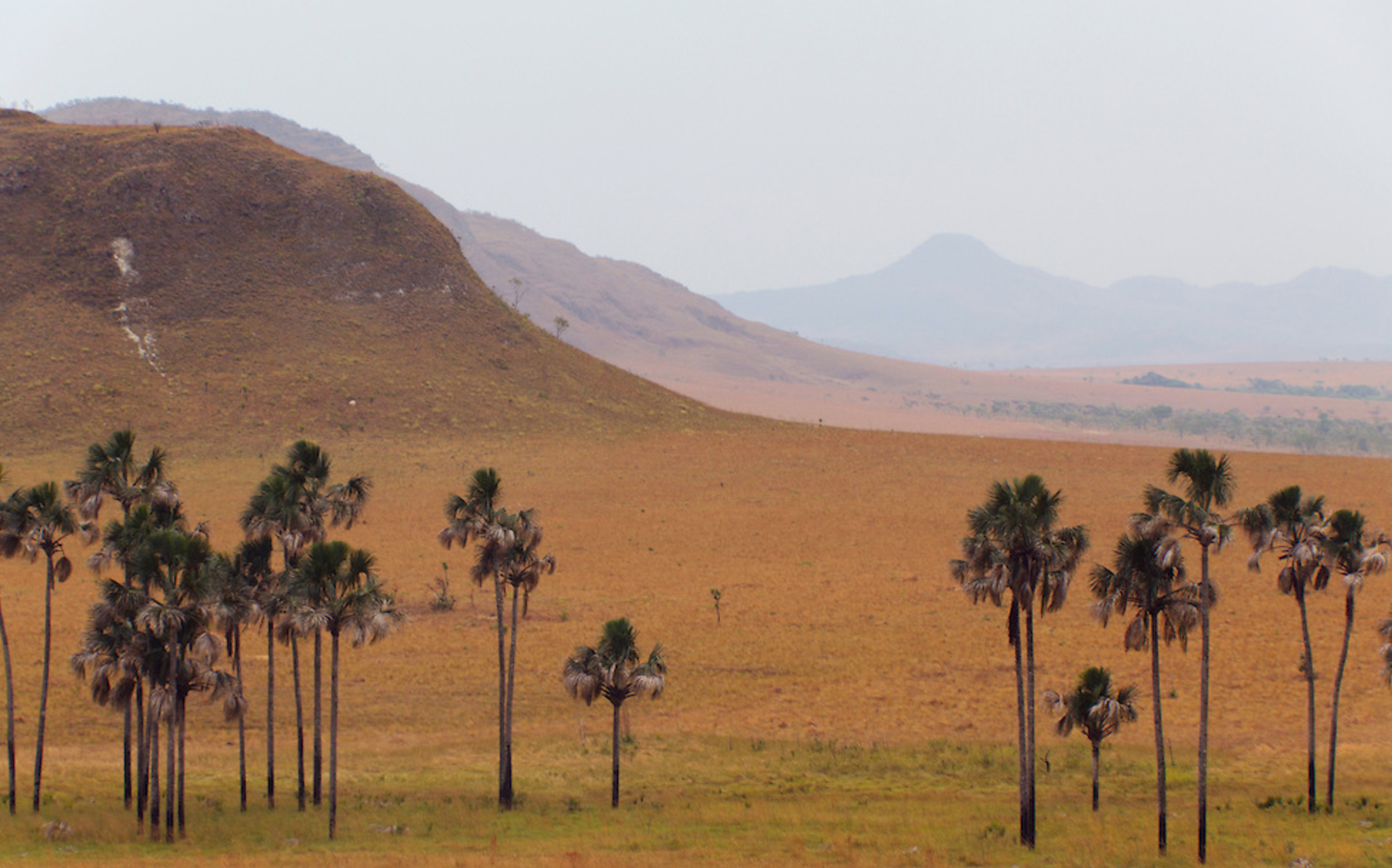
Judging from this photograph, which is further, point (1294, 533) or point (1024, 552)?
point (1294, 533)

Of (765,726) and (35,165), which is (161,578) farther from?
(35,165)

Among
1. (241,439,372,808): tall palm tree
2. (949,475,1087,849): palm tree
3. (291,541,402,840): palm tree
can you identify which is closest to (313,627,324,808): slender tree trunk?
(241,439,372,808): tall palm tree

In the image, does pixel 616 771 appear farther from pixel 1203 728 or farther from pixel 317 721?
pixel 1203 728

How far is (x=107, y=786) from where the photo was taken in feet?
83.4

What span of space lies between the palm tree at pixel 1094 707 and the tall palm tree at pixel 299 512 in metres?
18.0

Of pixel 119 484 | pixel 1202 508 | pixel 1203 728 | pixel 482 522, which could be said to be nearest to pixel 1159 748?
pixel 1203 728

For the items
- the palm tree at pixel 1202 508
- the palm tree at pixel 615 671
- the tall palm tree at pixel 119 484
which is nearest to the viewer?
the palm tree at pixel 1202 508

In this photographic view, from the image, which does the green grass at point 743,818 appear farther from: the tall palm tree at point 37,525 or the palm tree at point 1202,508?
the tall palm tree at point 37,525

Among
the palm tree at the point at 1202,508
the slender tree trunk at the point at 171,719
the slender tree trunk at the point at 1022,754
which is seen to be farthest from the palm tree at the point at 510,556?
the palm tree at the point at 1202,508

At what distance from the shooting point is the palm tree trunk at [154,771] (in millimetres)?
20859

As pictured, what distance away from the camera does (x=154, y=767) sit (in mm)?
21094

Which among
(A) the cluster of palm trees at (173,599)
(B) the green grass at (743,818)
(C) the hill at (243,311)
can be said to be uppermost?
(C) the hill at (243,311)

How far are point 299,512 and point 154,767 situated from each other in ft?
21.6

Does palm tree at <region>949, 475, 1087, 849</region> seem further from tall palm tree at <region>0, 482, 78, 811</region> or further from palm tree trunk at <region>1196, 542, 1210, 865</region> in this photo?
tall palm tree at <region>0, 482, 78, 811</region>
